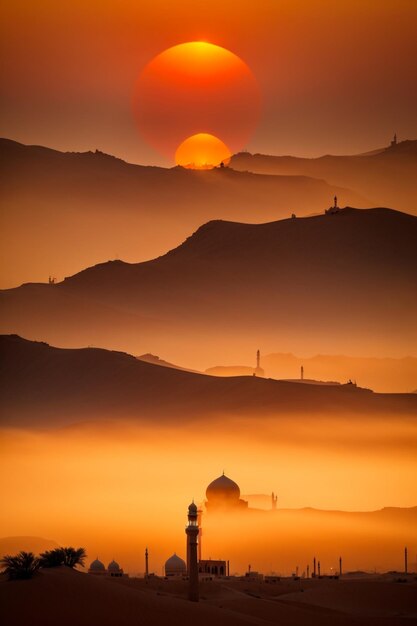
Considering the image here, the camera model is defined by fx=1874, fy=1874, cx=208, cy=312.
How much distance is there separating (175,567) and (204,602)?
2362cm

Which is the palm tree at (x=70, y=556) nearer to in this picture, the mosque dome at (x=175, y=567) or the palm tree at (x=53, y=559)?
the palm tree at (x=53, y=559)

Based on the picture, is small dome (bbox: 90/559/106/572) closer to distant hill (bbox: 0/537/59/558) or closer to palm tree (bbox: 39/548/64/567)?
distant hill (bbox: 0/537/59/558)

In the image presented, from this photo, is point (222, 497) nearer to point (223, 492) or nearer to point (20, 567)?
point (223, 492)

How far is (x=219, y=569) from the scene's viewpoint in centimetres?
12912

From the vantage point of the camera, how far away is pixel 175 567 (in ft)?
403

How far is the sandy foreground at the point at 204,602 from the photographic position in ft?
280

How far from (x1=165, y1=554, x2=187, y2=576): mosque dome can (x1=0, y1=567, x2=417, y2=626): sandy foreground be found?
7.02 meters

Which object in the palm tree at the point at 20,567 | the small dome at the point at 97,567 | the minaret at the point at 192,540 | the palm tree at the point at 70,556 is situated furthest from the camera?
the small dome at the point at 97,567

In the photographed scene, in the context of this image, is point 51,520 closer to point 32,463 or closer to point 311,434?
point 32,463

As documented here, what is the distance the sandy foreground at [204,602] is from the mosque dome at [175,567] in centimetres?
702

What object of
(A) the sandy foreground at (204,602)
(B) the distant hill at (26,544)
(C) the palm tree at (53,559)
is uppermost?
(B) the distant hill at (26,544)

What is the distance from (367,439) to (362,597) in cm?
7050

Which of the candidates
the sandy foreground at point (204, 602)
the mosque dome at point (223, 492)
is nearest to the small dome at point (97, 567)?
the sandy foreground at point (204, 602)

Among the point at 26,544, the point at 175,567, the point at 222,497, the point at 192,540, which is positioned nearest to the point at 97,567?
the point at 175,567
